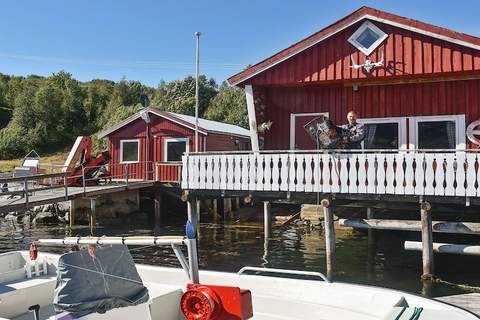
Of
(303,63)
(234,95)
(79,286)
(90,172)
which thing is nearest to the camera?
(79,286)

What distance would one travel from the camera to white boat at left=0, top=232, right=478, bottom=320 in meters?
5.02

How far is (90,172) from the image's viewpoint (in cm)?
2416

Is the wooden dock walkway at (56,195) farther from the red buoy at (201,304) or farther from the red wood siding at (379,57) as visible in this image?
the red buoy at (201,304)

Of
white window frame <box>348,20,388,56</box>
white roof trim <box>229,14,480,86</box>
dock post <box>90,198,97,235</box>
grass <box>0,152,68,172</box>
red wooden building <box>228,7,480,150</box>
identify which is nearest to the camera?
white roof trim <box>229,14,480,86</box>

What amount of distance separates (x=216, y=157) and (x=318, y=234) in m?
7.17

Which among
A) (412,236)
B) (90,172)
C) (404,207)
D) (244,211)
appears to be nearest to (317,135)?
(404,207)

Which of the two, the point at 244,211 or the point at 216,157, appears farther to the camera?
the point at 244,211

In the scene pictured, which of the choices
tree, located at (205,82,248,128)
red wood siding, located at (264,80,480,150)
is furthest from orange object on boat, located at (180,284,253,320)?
tree, located at (205,82,248,128)

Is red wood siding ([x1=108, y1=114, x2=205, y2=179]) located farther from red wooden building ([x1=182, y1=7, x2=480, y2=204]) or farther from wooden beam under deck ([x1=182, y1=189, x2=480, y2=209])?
wooden beam under deck ([x1=182, y1=189, x2=480, y2=209])

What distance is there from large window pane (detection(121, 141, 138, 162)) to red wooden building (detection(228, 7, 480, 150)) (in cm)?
1188

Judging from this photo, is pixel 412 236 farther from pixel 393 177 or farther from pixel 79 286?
pixel 79 286

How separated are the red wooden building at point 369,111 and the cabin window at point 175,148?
31.4 ft

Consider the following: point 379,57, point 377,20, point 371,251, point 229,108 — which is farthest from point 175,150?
point 229,108

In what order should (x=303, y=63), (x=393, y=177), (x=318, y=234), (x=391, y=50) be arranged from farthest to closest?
(x=318, y=234), (x=303, y=63), (x=391, y=50), (x=393, y=177)
